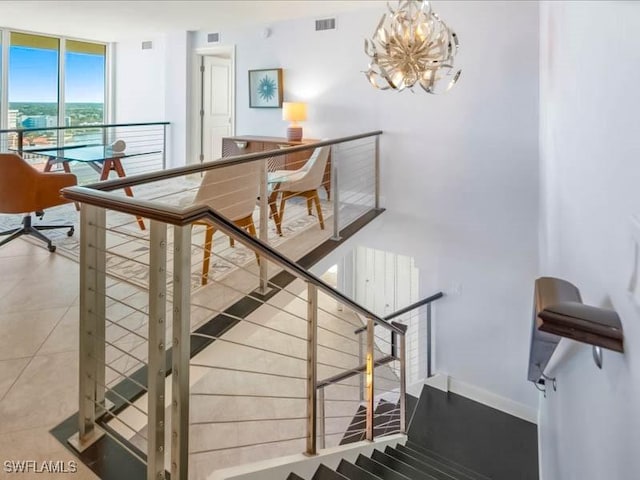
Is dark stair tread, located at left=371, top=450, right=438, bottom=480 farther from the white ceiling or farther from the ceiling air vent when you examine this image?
the ceiling air vent

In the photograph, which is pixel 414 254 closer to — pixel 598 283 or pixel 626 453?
pixel 598 283

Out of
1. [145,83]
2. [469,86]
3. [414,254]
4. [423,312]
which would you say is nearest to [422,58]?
[469,86]

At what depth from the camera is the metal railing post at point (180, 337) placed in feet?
4.08

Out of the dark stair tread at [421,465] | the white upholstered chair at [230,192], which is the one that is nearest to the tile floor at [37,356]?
the white upholstered chair at [230,192]

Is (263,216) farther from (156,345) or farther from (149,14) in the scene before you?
(149,14)

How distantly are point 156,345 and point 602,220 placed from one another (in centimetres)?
125

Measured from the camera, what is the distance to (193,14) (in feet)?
18.9

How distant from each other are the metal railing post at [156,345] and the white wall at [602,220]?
113 cm

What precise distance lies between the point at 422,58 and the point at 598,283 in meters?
2.08

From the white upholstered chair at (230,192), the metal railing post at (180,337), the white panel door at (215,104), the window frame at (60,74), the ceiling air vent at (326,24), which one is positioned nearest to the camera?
the metal railing post at (180,337)

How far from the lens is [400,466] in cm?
264

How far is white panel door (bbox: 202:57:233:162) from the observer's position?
7148 millimetres

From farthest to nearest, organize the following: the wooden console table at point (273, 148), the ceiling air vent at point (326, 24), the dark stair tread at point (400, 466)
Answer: the wooden console table at point (273, 148) < the ceiling air vent at point (326, 24) < the dark stair tread at point (400, 466)

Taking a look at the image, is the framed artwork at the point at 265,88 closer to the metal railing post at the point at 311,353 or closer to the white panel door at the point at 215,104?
the white panel door at the point at 215,104
